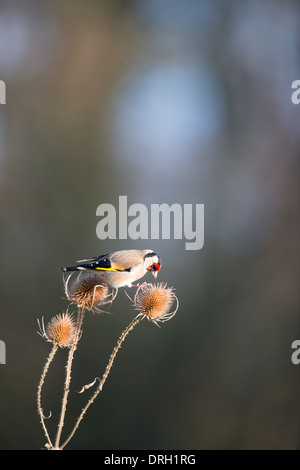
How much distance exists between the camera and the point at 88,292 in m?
1.36

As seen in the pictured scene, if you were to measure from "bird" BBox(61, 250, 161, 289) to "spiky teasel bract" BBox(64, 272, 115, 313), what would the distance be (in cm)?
3

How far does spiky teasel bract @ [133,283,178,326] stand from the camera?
1366mm

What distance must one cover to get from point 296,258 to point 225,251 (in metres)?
0.73

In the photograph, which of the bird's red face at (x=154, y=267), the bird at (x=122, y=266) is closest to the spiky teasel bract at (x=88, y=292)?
the bird at (x=122, y=266)

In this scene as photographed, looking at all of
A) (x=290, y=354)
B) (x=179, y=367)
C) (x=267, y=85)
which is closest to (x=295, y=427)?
(x=290, y=354)

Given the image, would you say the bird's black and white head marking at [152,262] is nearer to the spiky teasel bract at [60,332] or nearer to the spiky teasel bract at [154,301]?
the spiky teasel bract at [154,301]

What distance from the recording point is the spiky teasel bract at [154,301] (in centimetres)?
137

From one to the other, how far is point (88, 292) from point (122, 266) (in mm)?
170

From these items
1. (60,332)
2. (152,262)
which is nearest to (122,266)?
(152,262)

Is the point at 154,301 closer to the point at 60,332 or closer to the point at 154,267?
the point at 154,267

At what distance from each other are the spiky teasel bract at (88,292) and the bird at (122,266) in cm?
3

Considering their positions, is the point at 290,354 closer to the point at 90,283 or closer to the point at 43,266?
the point at 43,266

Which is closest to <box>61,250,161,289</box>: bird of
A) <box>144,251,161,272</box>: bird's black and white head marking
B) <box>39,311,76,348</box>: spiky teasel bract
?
<box>144,251,161,272</box>: bird's black and white head marking

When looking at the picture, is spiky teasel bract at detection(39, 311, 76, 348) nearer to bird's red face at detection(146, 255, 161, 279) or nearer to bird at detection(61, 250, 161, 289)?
bird at detection(61, 250, 161, 289)
